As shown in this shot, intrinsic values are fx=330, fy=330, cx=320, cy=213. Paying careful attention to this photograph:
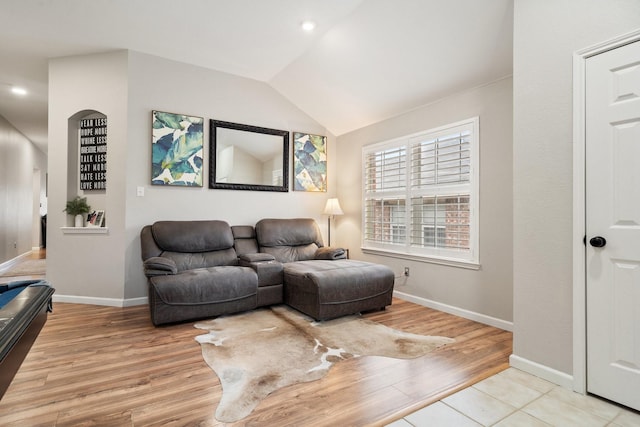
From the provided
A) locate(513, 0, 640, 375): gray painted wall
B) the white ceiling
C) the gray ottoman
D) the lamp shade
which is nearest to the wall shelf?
the white ceiling

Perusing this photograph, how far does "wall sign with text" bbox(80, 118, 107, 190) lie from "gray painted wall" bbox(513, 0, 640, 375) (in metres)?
4.24

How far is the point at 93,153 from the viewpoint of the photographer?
3.92 metres

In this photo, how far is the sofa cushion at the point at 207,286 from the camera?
3.01 meters

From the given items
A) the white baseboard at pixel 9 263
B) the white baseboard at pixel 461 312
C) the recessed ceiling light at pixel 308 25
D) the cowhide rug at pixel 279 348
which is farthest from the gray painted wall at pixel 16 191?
the white baseboard at pixel 461 312

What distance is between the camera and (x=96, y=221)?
3.81 m

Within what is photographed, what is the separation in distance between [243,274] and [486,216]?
247cm

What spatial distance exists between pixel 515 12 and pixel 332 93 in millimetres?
2308

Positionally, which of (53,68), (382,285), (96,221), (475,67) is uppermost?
(53,68)

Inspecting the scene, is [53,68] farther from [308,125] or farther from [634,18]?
[634,18]

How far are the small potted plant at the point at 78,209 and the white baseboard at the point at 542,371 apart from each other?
4.42 meters

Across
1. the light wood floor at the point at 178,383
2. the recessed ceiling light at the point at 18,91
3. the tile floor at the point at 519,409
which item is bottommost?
the tile floor at the point at 519,409

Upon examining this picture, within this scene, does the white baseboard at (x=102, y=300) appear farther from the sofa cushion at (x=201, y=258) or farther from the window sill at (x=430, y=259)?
the window sill at (x=430, y=259)

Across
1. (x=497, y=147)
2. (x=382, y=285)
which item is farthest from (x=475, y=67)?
(x=382, y=285)

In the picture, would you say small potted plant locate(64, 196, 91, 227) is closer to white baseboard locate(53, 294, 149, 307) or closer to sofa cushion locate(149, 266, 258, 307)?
white baseboard locate(53, 294, 149, 307)
